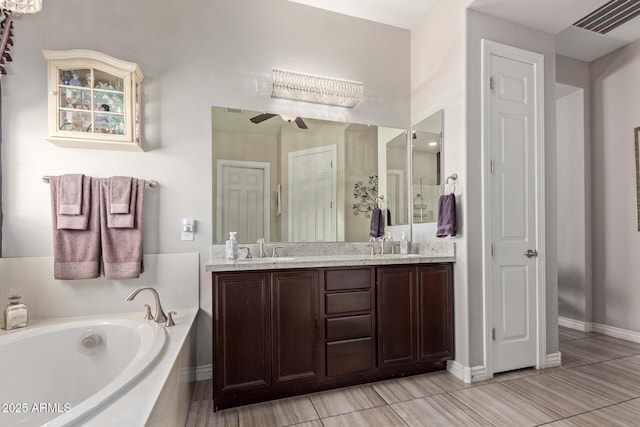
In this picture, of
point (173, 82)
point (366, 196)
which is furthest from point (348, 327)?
point (173, 82)

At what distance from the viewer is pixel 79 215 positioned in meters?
2.06

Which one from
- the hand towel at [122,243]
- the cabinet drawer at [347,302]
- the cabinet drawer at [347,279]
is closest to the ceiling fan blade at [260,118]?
the hand towel at [122,243]

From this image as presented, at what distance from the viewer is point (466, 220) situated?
92.4 inches

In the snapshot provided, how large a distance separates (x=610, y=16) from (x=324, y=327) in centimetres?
355

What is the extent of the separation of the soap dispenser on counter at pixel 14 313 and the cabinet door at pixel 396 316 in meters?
2.24

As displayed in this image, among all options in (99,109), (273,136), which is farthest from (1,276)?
(273,136)

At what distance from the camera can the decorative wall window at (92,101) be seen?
199cm

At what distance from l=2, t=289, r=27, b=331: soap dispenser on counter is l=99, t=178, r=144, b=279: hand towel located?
1.48 ft

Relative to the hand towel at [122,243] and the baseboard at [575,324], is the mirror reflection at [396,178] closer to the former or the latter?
the hand towel at [122,243]

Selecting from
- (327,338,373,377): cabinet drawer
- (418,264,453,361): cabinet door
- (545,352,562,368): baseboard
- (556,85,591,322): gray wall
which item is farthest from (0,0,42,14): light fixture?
(556,85,591,322): gray wall

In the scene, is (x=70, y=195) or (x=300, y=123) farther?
(x=300, y=123)

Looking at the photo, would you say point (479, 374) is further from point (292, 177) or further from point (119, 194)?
point (119, 194)

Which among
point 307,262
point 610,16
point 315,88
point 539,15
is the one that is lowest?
point 307,262

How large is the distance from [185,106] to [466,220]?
89.6 inches
